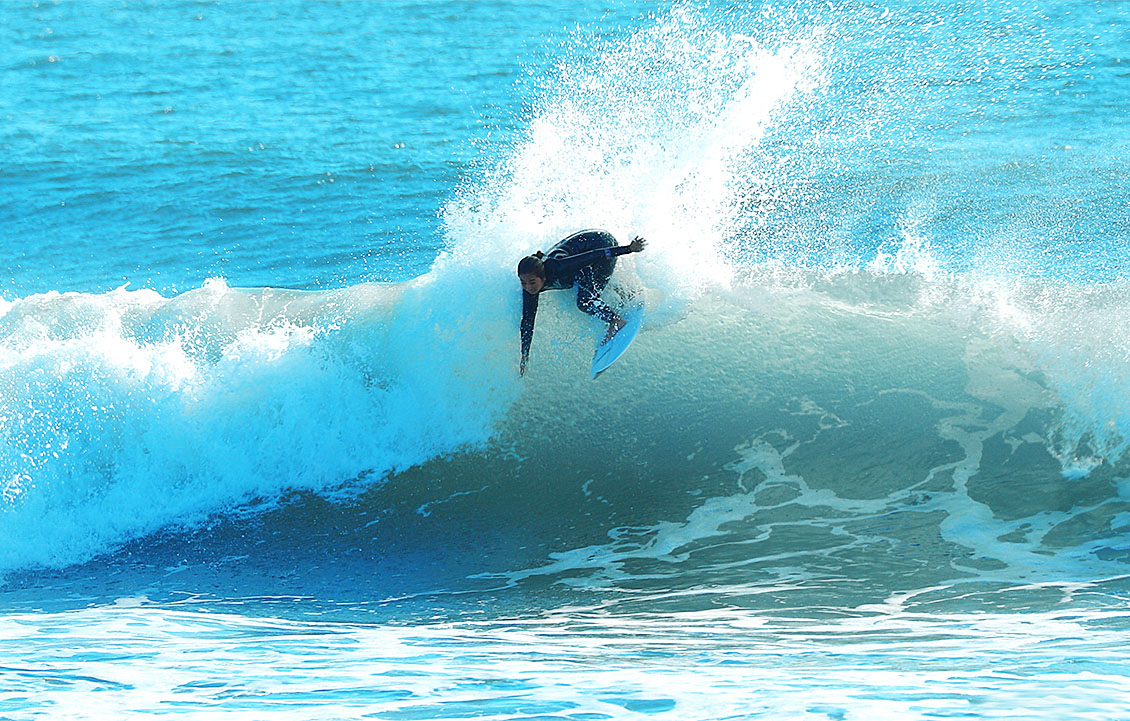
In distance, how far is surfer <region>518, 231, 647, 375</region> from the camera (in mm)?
8016

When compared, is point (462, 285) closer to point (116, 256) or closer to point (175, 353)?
point (175, 353)

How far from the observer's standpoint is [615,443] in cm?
874

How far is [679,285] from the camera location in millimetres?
9008

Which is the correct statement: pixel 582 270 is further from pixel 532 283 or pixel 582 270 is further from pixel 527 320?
pixel 527 320

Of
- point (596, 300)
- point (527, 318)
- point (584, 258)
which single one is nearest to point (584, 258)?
point (584, 258)

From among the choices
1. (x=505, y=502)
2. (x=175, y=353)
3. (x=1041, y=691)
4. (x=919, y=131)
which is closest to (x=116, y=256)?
(x=175, y=353)

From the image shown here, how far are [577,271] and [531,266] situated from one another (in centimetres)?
39

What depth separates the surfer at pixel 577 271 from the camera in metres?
8.02

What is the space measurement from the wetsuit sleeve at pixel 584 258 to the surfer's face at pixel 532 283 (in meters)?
0.17

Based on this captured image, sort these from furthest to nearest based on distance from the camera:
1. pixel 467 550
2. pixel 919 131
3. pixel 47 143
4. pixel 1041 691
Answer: pixel 47 143 < pixel 919 131 < pixel 467 550 < pixel 1041 691

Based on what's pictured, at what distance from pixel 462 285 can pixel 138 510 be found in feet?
11.0

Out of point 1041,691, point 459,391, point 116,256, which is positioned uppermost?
point 116,256

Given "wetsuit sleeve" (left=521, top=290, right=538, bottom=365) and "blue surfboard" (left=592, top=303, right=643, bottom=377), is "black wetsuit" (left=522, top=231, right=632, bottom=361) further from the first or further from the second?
"blue surfboard" (left=592, top=303, right=643, bottom=377)

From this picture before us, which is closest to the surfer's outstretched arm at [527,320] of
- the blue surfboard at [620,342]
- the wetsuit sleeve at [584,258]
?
the wetsuit sleeve at [584,258]
